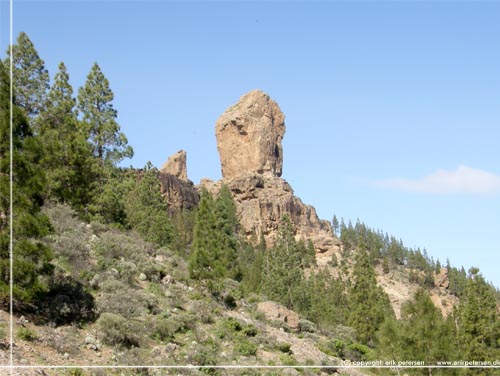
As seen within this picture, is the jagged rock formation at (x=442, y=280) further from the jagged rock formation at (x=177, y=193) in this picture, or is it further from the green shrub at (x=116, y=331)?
the green shrub at (x=116, y=331)

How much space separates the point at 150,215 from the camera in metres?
52.2

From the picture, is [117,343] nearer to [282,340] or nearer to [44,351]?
[44,351]

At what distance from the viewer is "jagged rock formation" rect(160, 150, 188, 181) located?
17425cm

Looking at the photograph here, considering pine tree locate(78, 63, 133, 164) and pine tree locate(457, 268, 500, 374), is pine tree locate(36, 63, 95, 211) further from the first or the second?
pine tree locate(457, 268, 500, 374)

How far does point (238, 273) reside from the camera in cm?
5372

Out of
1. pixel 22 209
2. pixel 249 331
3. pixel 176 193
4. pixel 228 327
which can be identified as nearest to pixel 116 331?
pixel 22 209

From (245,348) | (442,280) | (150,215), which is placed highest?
(150,215)

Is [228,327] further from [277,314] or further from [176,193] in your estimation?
[176,193]

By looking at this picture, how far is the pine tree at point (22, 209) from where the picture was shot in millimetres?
18000

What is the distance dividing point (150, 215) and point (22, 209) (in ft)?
110

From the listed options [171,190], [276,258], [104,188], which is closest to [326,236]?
[171,190]

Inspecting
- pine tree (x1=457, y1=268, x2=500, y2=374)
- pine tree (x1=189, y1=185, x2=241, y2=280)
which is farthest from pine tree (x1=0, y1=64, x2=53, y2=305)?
pine tree (x1=457, y1=268, x2=500, y2=374)

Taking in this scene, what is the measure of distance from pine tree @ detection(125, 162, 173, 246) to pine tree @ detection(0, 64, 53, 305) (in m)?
28.5

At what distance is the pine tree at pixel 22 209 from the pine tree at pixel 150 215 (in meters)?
28.5
